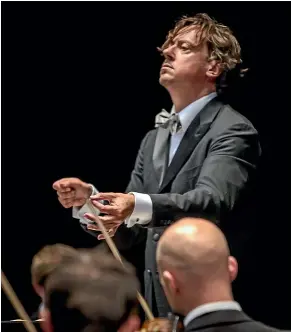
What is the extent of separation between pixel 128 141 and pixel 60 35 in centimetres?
49

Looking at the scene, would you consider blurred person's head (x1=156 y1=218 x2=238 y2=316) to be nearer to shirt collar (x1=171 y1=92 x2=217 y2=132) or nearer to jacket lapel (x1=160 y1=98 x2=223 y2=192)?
jacket lapel (x1=160 y1=98 x2=223 y2=192)

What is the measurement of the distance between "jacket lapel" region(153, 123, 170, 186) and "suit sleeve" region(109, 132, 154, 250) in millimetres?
93

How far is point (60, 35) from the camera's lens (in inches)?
144

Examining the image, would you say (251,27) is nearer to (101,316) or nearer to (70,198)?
(70,198)

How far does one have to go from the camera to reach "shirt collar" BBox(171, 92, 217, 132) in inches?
107

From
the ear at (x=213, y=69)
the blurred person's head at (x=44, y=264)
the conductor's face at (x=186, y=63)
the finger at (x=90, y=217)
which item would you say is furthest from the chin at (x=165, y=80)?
the blurred person's head at (x=44, y=264)

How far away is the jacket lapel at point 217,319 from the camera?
5.48ft

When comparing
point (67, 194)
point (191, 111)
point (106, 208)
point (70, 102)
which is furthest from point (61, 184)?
point (70, 102)

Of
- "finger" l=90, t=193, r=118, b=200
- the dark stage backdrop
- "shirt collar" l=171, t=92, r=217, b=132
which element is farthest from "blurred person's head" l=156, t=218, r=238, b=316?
the dark stage backdrop

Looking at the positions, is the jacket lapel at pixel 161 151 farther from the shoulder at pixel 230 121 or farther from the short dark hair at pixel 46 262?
the short dark hair at pixel 46 262

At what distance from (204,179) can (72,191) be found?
1.16ft

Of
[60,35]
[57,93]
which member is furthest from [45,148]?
[60,35]

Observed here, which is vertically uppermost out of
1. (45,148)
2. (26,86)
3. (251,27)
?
(251,27)

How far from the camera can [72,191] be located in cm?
246
